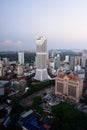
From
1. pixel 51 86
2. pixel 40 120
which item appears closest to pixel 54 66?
pixel 51 86

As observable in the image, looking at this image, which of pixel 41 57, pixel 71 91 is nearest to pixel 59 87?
pixel 71 91

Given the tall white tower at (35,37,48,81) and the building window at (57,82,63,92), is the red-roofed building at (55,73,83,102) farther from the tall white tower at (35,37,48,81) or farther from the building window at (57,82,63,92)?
the tall white tower at (35,37,48,81)

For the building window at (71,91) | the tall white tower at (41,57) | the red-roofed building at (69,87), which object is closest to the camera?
the red-roofed building at (69,87)

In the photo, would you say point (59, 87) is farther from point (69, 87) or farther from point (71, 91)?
point (71, 91)

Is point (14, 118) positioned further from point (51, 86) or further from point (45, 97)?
point (51, 86)

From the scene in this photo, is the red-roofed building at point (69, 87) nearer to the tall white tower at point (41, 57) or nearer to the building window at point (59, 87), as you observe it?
the building window at point (59, 87)

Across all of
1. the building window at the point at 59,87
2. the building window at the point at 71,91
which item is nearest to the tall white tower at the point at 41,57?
the building window at the point at 59,87
